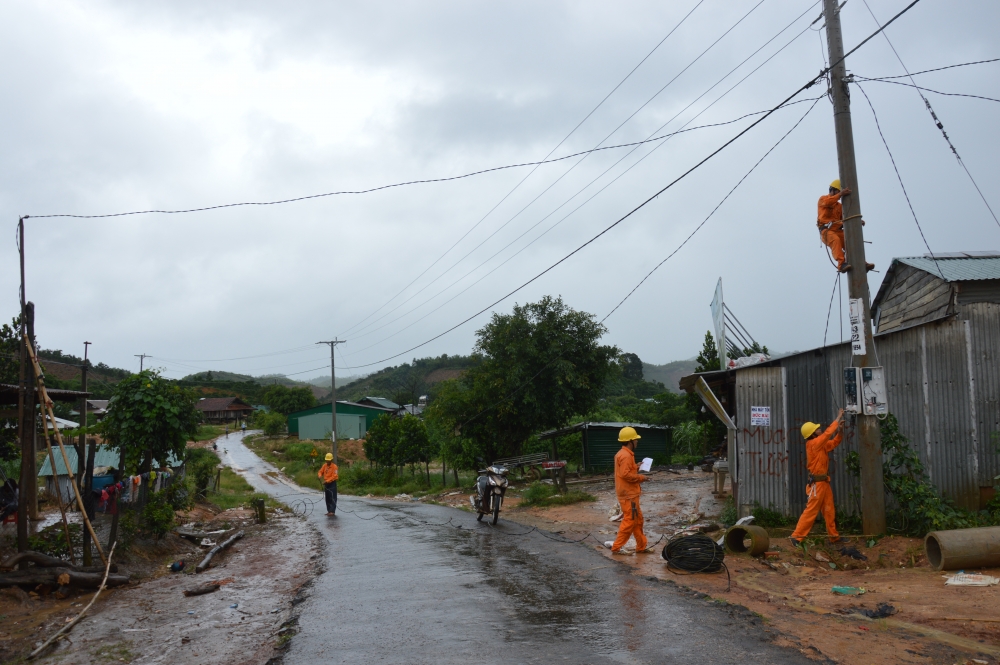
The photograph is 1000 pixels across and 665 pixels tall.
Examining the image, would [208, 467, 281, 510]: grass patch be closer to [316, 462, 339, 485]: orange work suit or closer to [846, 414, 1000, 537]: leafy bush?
[316, 462, 339, 485]: orange work suit

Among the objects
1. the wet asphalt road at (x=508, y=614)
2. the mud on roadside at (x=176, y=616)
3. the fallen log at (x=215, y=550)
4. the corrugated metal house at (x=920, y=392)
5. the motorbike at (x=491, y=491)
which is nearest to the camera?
the wet asphalt road at (x=508, y=614)

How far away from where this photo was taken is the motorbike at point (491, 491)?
1466cm

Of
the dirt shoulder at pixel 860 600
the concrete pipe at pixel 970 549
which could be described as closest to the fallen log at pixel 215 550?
the dirt shoulder at pixel 860 600

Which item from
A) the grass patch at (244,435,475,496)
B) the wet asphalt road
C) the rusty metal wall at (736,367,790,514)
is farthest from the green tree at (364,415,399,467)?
the rusty metal wall at (736,367,790,514)

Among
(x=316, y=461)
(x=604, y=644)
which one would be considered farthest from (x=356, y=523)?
(x=316, y=461)

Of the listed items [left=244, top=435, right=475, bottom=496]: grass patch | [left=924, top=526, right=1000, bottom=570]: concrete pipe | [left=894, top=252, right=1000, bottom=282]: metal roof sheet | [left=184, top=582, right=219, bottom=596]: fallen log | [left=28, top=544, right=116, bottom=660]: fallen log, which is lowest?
[left=244, top=435, right=475, bottom=496]: grass patch

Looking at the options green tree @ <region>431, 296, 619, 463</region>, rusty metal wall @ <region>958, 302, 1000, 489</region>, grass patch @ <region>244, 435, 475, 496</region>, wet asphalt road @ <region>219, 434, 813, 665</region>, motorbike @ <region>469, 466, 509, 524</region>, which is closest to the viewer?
wet asphalt road @ <region>219, 434, 813, 665</region>

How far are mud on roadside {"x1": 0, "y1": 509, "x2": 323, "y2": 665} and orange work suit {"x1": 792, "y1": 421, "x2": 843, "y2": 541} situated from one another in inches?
260

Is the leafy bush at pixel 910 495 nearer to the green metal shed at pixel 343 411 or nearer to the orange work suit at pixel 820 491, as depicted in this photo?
the orange work suit at pixel 820 491

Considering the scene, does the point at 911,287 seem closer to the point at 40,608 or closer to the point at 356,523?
the point at 356,523

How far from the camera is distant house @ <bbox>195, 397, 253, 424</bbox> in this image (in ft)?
301

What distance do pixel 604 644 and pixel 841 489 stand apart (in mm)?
6789

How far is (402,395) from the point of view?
94812 mm

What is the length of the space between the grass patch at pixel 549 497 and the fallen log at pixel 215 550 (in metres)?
7.95
